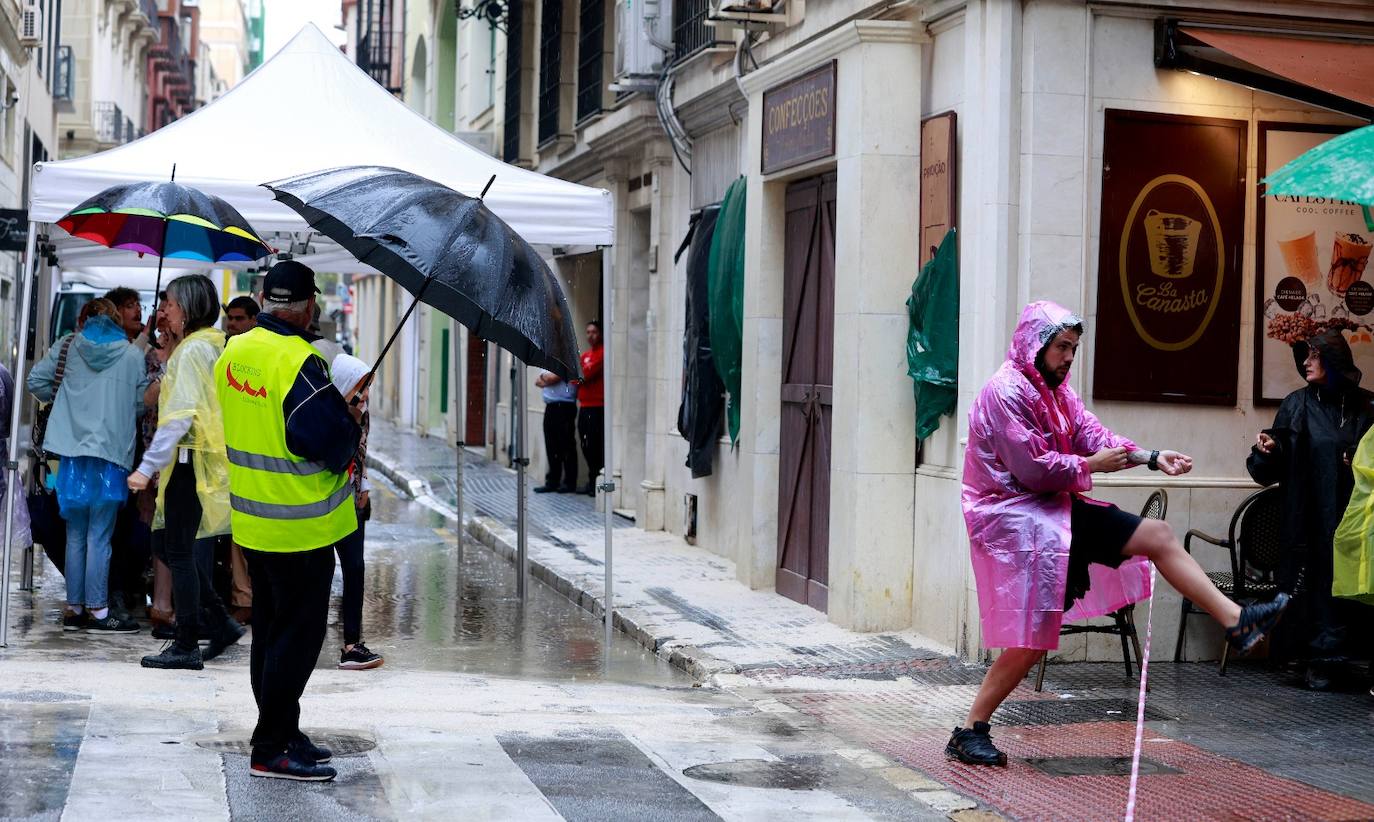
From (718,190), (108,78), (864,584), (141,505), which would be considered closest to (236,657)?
(141,505)

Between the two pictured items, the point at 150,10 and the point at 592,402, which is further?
the point at 150,10

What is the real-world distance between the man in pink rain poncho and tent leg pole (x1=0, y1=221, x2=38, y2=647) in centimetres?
502

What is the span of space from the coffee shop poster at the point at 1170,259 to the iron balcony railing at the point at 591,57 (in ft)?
29.3

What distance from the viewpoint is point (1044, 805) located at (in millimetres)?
6434

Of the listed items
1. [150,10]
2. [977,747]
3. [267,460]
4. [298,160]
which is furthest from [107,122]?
[977,747]

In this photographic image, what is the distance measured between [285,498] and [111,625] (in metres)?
4.45

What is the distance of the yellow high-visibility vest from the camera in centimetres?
611

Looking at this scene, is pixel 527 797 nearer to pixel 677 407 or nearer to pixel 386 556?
pixel 386 556

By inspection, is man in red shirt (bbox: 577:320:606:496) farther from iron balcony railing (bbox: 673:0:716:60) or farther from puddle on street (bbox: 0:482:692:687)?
iron balcony railing (bbox: 673:0:716:60)

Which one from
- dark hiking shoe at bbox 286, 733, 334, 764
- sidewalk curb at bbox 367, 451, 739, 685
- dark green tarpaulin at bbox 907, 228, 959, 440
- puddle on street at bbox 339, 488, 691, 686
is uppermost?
dark green tarpaulin at bbox 907, 228, 959, 440

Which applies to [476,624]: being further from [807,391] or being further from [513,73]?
[513,73]

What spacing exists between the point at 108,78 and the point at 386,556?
39272 millimetres

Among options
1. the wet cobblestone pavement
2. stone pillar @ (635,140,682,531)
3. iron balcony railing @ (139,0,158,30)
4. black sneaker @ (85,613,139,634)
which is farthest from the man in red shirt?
iron balcony railing @ (139,0,158,30)

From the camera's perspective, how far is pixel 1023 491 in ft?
22.4
